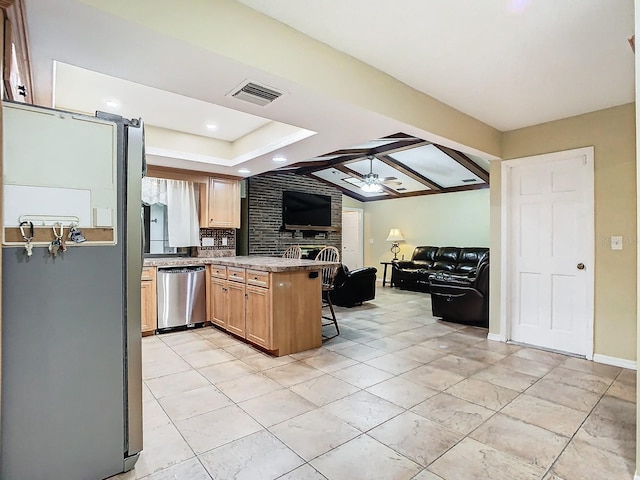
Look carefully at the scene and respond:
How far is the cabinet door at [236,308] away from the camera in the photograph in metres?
3.92

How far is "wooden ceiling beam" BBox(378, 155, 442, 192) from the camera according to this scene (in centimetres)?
724

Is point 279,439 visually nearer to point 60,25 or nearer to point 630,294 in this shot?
point 60,25

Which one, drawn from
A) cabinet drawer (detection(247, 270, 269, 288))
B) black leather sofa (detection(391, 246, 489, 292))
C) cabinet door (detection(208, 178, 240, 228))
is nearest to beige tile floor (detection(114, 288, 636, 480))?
cabinet drawer (detection(247, 270, 269, 288))

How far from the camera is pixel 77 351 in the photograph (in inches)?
→ 64.1

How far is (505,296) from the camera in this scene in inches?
157

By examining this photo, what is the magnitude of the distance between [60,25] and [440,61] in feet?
7.27

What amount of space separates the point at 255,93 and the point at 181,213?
3.10 meters

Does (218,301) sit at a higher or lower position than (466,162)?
lower

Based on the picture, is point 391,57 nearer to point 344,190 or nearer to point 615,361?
point 615,361

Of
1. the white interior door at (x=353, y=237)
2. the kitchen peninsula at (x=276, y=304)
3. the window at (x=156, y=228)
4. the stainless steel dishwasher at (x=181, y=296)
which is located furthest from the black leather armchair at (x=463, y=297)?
the white interior door at (x=353, y=237)

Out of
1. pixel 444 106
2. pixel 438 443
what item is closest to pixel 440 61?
pixel 444 106

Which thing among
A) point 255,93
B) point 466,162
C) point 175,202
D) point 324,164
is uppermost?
point 324,164

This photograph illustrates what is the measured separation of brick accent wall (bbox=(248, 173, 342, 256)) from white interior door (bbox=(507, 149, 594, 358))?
464cm

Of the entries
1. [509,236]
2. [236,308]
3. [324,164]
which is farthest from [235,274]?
[324,164]
